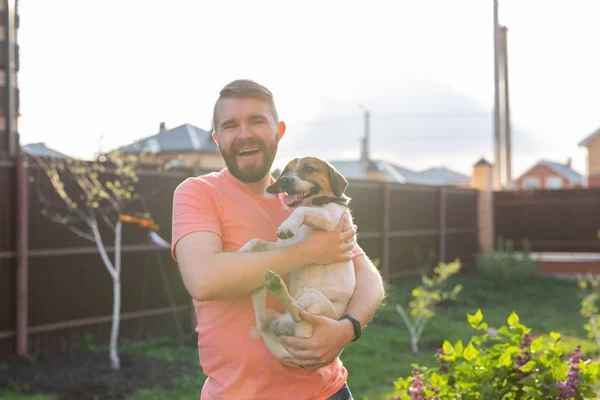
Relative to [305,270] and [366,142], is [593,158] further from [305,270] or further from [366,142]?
[305,270]

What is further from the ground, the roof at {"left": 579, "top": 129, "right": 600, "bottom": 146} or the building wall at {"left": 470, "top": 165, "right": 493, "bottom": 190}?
the roof at {"left": 579, "top": 129, "right": 600, "bottom": 146}

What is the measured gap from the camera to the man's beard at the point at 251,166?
219 centimetres

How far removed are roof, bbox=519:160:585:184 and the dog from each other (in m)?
57.5

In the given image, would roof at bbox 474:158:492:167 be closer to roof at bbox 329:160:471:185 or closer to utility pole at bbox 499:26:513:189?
utility pole at bbox 499:26:513:189

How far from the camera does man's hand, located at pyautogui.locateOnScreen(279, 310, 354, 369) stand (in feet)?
6.34

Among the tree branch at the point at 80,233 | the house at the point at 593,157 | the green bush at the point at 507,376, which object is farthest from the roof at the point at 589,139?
the green bush at the point at 507,376

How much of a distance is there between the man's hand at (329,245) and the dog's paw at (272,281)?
0.20 metres

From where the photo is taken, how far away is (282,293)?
1871mm

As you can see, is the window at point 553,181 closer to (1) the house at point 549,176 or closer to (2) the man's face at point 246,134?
(1) the house at point 549,176

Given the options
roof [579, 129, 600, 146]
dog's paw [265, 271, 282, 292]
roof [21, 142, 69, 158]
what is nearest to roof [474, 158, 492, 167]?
roof [21, 142, 69, 158]

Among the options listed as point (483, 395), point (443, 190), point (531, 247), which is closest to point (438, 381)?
point (483, 395)

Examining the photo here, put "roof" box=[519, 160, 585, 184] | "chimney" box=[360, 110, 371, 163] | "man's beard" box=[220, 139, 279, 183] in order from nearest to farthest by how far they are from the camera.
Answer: "man's beard" box=[220, 139, 279, 183]
"chimney" box=[360, 110, 371, 163]
"roof" box=[519, 160, 585, 184]

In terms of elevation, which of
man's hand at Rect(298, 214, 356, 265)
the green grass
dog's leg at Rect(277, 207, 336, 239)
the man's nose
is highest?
the man's nose

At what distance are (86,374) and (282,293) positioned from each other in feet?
17.3
